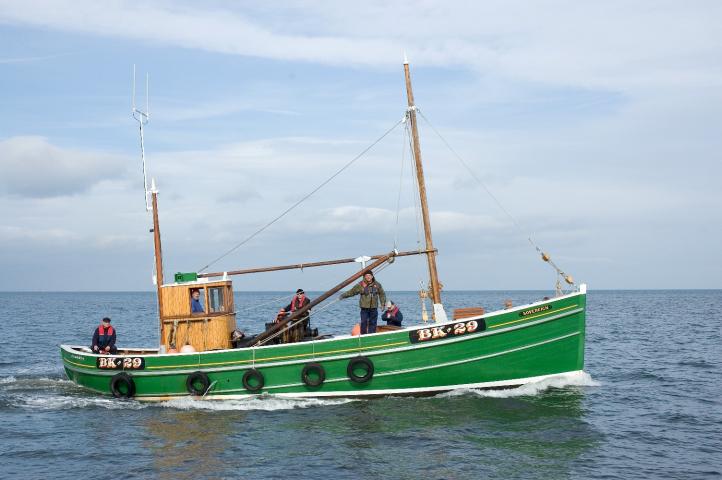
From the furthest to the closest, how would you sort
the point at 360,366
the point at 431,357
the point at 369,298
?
the point at 369,298 → the point at 360,366 → the point at 431,357

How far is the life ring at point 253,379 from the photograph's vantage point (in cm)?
2138

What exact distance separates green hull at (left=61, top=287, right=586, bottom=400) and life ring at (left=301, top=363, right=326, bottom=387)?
11 centimetres

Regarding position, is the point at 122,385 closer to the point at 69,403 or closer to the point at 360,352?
the point at 69,403

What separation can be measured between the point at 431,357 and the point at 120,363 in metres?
9.43

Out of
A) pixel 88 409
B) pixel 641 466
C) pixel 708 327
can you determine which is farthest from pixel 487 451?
pixel 708 327

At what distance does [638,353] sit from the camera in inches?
1476

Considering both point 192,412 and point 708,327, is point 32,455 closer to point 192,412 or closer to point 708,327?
point 192,412

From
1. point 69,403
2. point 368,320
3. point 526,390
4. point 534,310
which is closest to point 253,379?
point 368,320

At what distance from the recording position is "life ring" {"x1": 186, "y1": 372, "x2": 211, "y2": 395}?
21719 mm

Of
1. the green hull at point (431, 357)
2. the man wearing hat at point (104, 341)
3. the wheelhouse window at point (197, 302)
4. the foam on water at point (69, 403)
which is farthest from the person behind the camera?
the man wearing hat at point (104, 341)

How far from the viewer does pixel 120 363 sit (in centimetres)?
2272

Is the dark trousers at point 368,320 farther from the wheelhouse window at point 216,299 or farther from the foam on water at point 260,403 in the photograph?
the wheelhouse window at point 216,299

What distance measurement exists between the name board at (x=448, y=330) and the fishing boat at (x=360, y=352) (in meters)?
0.03

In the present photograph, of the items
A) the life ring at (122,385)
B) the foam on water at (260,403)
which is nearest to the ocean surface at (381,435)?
the foam on water at (260,403)
